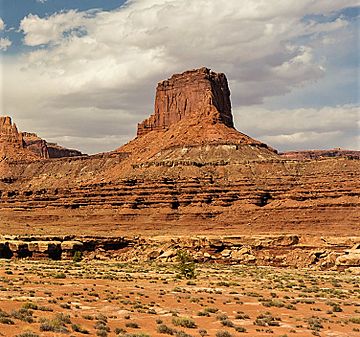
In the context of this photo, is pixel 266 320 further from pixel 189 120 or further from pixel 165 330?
pixel 189 120

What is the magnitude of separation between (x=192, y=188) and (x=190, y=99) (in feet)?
126

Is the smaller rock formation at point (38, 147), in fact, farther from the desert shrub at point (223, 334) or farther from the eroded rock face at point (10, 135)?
the desert shrub at point (223, 334)

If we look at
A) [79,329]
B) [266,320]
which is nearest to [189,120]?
[266,320]

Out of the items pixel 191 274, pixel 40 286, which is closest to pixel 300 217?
pixel 191 274

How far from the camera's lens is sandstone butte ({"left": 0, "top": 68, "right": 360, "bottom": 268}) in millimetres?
80562

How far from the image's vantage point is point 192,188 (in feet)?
309

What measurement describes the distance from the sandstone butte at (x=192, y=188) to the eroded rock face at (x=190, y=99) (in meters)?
0.25

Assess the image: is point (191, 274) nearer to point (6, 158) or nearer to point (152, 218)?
point (152, 218)

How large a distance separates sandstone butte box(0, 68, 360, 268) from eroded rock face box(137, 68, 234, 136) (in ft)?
0.82

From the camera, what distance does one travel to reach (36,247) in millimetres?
60938

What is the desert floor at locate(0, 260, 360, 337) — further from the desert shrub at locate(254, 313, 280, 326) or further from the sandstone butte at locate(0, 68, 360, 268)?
the sandstone butte at locate(0, 68, 360, 268)

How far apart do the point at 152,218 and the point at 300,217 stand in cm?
2190

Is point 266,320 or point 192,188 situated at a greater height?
point 192,188

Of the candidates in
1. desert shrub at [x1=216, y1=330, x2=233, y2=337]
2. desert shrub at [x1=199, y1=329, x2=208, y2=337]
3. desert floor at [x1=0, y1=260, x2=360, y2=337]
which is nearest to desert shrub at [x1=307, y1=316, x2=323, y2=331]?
desert floor at [x1=0, y1=260, x2=360, y2=337]
